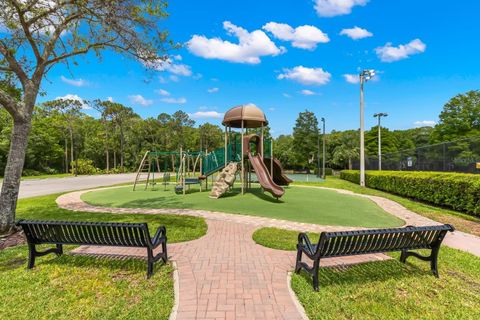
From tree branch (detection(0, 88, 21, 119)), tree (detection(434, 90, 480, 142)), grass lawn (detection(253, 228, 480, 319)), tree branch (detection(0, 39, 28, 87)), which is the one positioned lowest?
grass lawn (detection(253, 228, 480, 319))

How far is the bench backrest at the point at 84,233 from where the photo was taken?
375 cm

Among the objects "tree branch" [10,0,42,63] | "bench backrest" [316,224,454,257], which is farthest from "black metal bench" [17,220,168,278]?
"tree branch" [10,0,42,63]

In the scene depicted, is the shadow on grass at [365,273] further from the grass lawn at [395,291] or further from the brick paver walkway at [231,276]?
the brick paver walkway at [231,276]

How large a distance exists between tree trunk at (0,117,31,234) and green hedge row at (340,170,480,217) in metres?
13.2

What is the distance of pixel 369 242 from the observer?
11.7 feet

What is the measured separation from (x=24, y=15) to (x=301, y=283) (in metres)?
8.65

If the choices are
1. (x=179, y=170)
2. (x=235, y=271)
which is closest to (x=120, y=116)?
(x=179, y=170)

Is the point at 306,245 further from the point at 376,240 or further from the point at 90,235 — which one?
the point at 90,235

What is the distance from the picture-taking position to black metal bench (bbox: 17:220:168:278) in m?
3.74

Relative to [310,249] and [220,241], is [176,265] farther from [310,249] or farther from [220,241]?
[310,249]

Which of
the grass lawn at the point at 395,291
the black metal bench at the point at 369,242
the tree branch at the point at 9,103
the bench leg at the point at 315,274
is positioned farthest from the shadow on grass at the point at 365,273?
the tree branch at the point at 9,103

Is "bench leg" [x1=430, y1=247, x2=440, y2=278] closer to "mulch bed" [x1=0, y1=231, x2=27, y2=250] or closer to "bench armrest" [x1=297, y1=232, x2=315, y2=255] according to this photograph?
"bench armrest" [x1=297, y1=232, x2=315, y2=255]

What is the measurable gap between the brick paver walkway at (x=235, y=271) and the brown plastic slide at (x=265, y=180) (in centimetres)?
351

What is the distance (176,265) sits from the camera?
4191mm
